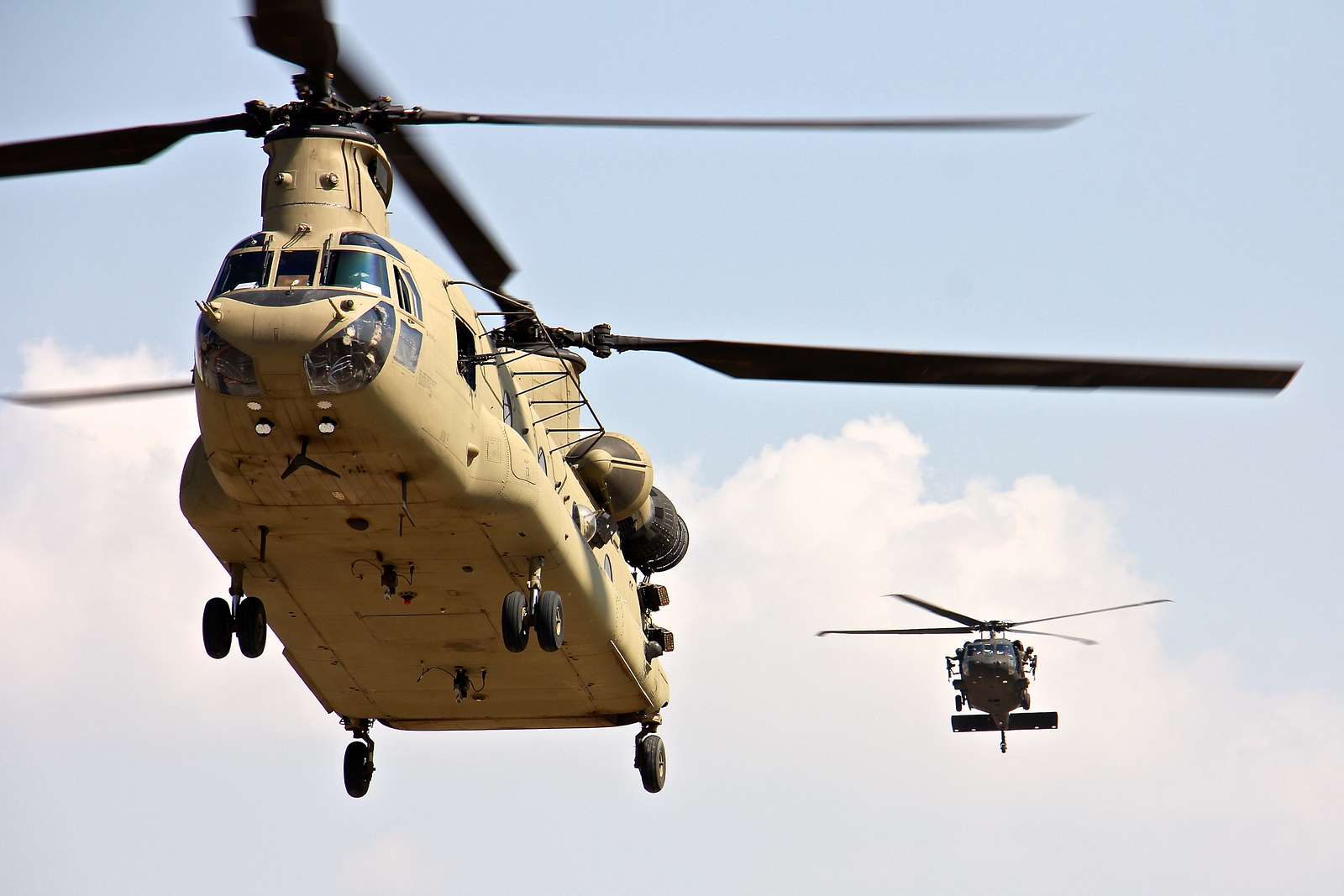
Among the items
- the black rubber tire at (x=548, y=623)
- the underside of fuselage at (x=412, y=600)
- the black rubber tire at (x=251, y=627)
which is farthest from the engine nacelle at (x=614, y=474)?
the black rubber tire at (x=251, y=627)

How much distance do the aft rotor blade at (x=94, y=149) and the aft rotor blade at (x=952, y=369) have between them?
22.2 feet

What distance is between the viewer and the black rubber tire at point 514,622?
2167 centimetres

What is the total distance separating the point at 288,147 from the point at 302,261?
208 centimetres

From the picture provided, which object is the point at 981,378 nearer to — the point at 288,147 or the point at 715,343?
the point at 715,343

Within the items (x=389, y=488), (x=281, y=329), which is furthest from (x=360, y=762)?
(x=281, y=329)

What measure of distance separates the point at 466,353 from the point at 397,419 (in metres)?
2.34

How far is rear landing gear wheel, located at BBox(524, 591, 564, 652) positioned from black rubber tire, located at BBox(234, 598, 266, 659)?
3.40m

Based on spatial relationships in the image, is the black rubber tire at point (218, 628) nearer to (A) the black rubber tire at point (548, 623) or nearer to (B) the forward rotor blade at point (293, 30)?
(A) the black rubber tire at point (548, 623)

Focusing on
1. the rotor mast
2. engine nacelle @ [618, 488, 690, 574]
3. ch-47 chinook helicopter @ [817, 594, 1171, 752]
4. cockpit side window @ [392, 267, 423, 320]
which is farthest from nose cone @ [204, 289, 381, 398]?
ch-47 chinook helicopter @ [817, 594, 1171, 752]

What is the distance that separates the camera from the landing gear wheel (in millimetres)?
28641

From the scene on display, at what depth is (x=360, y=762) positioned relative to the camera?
28.0m

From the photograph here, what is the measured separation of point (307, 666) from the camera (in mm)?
25562

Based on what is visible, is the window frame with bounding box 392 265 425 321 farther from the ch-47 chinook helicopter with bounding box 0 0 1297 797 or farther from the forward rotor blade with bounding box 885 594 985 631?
the forward rotor blade with bounding box 885 594 985 631

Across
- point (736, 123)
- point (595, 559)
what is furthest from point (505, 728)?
point (736, 123)
